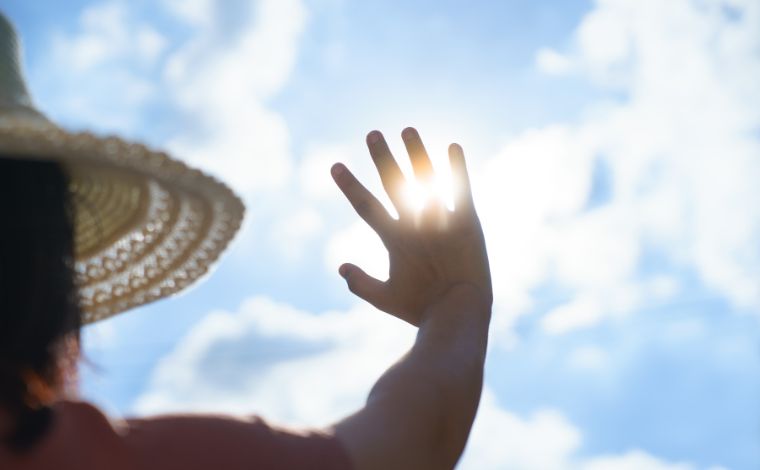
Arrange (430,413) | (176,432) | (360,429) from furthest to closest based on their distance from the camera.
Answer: (430,413) → (360,429) → (176,432)

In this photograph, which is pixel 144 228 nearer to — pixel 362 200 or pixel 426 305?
pixel 362 200

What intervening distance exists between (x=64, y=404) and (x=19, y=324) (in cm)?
18

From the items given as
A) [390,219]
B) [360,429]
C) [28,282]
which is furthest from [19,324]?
[390,219]

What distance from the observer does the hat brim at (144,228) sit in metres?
2.38

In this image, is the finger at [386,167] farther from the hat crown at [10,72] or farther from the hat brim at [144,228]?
the hat crown at [10,72]

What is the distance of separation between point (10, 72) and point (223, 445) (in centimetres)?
142

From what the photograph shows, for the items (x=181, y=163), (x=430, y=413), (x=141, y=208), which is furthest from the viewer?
(x=141, y=208)

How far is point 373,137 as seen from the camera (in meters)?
2.46

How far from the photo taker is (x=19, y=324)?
1740mm

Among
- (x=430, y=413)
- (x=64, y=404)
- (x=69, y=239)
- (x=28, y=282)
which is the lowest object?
(x=64, y=404)

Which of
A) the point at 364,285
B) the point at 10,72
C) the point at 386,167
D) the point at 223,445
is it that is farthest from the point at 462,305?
the point at 10,72

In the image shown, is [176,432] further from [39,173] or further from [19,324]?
[39,173]

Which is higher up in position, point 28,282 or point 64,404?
point 28,282

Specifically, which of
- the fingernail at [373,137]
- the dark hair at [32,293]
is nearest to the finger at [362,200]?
the fingernail at [373,137]
